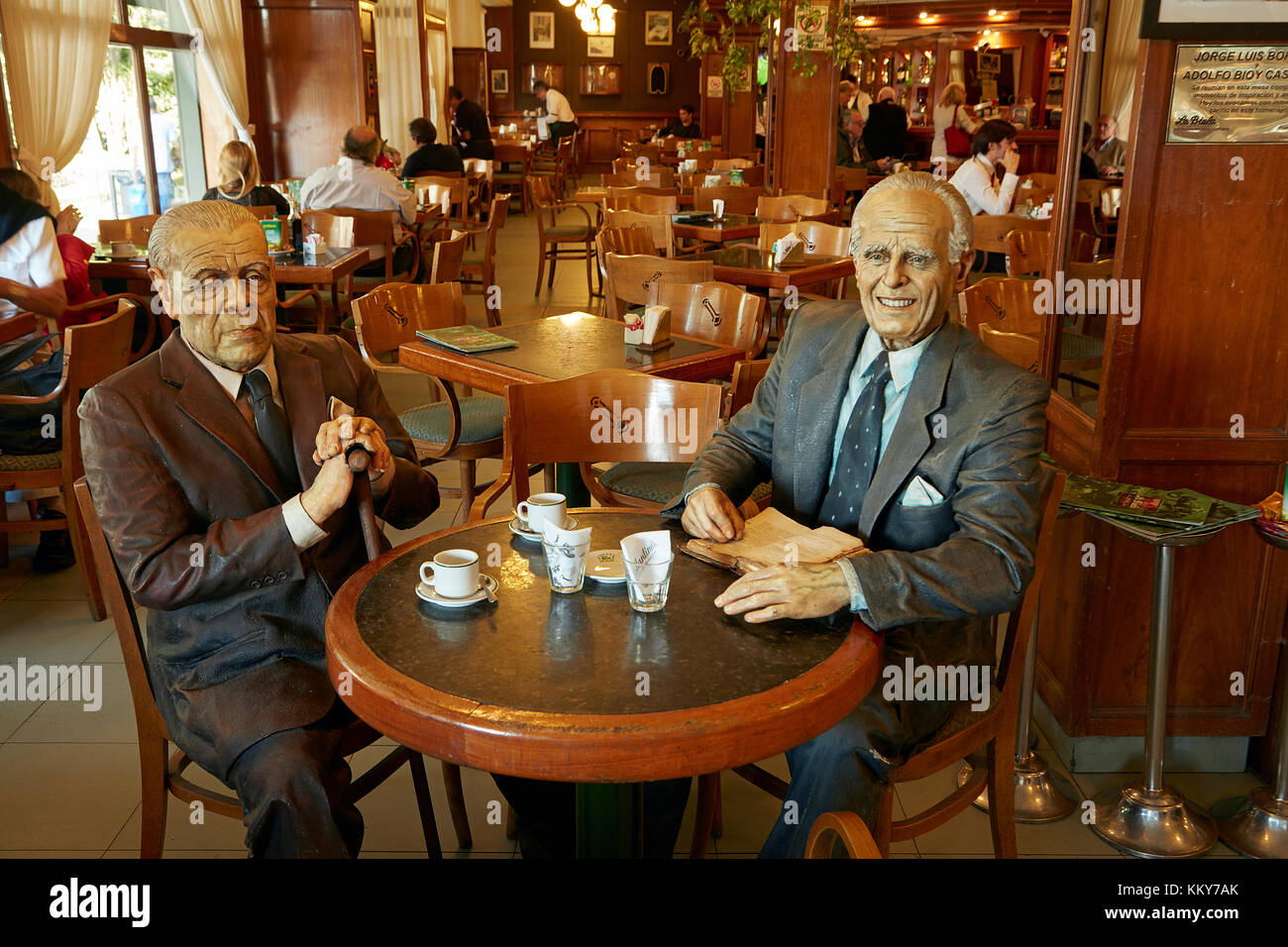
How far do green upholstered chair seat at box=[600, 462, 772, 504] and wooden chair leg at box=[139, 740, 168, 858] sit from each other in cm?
144

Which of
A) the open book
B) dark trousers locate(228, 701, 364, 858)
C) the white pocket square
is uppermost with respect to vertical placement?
the white pocket square

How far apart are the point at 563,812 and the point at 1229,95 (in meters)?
2.04

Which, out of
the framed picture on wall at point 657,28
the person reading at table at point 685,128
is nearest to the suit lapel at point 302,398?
the person reading at table at point 685,128

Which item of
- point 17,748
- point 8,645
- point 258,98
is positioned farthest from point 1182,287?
point 258,98

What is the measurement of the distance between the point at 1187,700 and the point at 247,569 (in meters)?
2.19

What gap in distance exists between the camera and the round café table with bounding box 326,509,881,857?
4.23 ft

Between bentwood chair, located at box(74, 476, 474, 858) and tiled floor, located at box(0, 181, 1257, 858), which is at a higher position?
bentwood chair, located at box(74, 476, 474, 858)

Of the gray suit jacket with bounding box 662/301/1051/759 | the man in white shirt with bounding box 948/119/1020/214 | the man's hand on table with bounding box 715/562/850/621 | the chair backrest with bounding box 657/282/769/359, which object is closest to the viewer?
the man's hand on table with bounding box 715/562/850/621

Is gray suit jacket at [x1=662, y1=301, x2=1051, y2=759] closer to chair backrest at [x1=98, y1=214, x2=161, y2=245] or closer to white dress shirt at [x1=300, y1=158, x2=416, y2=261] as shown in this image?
chair backrest at [x1=98, y1=214, x2=161, y2=245]

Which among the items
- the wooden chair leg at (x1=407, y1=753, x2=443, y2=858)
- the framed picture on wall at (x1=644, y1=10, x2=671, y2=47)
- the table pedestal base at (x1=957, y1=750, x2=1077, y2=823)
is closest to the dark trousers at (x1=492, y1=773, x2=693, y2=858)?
the wooden chair leg at (x1=407, y1=753, x2=443, y2=858)

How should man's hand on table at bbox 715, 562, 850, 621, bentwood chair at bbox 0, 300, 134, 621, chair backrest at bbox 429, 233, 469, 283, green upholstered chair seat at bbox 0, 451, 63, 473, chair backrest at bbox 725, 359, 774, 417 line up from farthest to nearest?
chair backrest at bbox 429, 233, 469, 283, green upholstered chair seat at bbox 0, 451, 63, 473, bentwood chair at bbox 0, 300, 134, 621, chair backrest at bbox 725, 359, 774, 417, man's hand on table at bbox 715, 562, 850, 621

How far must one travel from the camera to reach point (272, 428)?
1.95m

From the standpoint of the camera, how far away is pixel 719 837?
2469 mm

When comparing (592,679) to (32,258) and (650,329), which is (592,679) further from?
(32,258)
